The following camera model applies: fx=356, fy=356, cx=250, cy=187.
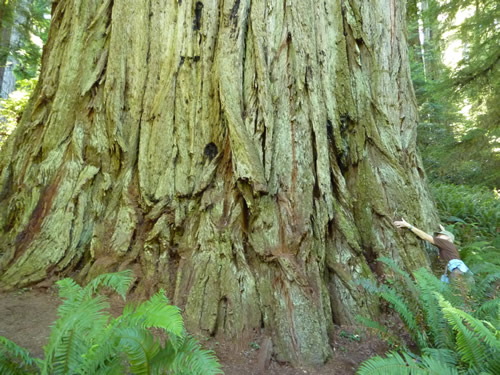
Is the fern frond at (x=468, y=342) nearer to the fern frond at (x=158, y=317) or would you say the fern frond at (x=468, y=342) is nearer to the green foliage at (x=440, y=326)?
the green foliage at (x=440, y=326)

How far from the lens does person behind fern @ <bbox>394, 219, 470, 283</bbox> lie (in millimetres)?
4250

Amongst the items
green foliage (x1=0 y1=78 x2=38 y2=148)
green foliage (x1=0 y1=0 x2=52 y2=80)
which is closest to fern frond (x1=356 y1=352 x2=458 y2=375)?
green foliage (x1=0 y1=78 x2=38 y2=148)

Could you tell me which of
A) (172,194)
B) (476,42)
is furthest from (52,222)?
(476,42)

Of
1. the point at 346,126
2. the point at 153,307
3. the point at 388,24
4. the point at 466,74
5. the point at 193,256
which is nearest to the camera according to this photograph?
the point at 153,307

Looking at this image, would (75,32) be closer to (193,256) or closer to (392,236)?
(193,256)

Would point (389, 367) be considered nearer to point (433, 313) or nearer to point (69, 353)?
point (433, 313)

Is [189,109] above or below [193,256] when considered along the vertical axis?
above

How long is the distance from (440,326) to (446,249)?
4.76 ft

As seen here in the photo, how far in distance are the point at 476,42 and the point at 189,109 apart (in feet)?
29.4

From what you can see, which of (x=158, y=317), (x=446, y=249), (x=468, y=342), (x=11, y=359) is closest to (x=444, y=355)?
(x=468, y=342)

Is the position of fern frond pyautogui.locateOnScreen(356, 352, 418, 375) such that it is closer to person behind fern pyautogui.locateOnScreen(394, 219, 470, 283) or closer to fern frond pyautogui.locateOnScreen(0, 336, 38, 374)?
person behind fern pyautogui.locateOnScreen(394, 219, 470, 283)

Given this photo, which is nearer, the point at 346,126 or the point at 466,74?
the point at 346,126

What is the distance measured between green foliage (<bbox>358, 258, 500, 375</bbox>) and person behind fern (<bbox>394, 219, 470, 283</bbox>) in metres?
0.44

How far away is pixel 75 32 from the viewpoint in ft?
15.8
